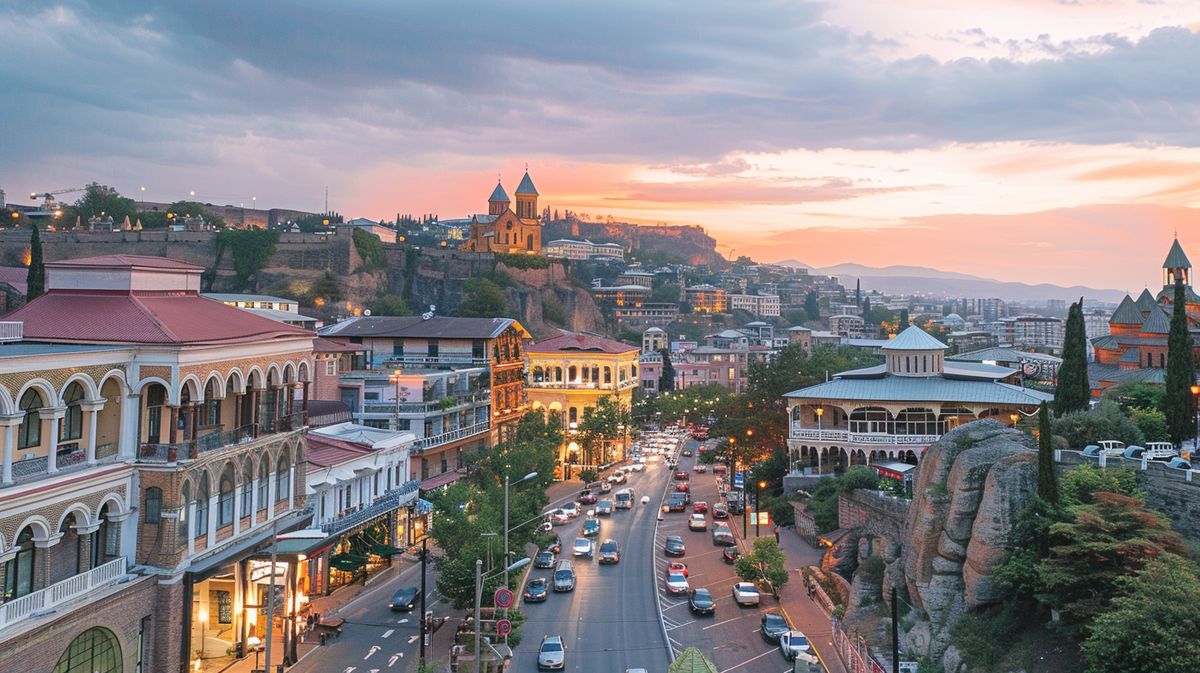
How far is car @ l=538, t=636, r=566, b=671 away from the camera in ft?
101

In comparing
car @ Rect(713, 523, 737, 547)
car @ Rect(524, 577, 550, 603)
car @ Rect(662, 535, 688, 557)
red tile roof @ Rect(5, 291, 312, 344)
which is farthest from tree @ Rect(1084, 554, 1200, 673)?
car @ Rect(713, 523, 737, 547)

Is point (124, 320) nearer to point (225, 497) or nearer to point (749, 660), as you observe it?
point (225, 497)

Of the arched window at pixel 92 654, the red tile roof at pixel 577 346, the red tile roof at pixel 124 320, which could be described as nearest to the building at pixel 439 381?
the red tile roof at pixel 577 346

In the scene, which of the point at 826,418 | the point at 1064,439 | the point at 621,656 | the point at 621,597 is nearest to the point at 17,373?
the point at 621,656

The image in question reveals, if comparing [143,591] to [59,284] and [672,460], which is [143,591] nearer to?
[59,284]

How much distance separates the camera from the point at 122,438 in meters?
28.6

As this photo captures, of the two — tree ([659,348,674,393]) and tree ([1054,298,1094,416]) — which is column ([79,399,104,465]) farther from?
tree ([659,348,674,393])

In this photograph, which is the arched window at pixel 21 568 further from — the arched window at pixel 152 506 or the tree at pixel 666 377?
the tree at pixel 666 377

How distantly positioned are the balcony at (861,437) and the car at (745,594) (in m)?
17.0

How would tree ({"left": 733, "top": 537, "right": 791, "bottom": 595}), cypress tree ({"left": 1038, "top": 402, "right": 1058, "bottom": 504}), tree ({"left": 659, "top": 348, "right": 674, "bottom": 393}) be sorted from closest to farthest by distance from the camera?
cypress tree ({"left": 1038, "top": 402, "right": 1058, "bottom": 504})
tree ({"left": 733, "top": 537, "right": 791, "bottom": 595})
tree ({"left": 659, "top": 348, "right": 674, "bottom": 393})

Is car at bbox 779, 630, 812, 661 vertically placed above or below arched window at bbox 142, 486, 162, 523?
below

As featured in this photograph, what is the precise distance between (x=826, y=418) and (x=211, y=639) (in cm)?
3854

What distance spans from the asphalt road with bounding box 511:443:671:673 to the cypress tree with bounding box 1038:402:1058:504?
13.1m

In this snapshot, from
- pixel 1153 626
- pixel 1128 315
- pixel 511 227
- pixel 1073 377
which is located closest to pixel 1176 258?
pixel 1128 315
